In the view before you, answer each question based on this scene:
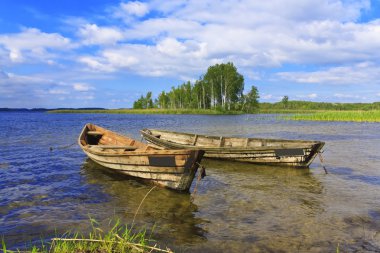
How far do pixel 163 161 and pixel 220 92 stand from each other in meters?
85.8

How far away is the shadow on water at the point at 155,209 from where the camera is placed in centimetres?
688

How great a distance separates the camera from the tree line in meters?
88.6

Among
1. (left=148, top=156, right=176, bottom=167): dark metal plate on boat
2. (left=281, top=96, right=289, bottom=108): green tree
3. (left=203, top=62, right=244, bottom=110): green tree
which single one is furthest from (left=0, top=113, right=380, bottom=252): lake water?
(left=281, top=96, right=289, bottom=108): green tree

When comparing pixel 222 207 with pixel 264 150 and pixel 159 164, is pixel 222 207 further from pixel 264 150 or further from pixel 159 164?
pixel 264 150

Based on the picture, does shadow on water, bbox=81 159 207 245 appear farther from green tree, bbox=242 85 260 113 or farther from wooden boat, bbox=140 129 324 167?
green tree, bbox=242 85 260 113

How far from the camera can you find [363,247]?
19.9ft

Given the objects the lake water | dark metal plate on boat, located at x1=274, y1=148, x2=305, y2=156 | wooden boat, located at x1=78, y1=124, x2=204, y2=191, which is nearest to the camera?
the lake water

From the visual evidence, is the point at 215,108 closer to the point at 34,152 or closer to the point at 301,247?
the point at 34,152

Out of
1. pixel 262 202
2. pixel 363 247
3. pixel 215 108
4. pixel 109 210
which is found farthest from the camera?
pixel 215 108

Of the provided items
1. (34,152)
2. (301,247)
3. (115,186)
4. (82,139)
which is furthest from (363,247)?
(34,152)

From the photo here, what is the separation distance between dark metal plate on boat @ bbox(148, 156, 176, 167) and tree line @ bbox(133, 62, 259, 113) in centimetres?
7761

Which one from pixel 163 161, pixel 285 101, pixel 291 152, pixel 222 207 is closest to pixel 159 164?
pixel 163 161

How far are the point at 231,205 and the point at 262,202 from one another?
1.02 m

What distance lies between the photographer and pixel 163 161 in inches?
379
